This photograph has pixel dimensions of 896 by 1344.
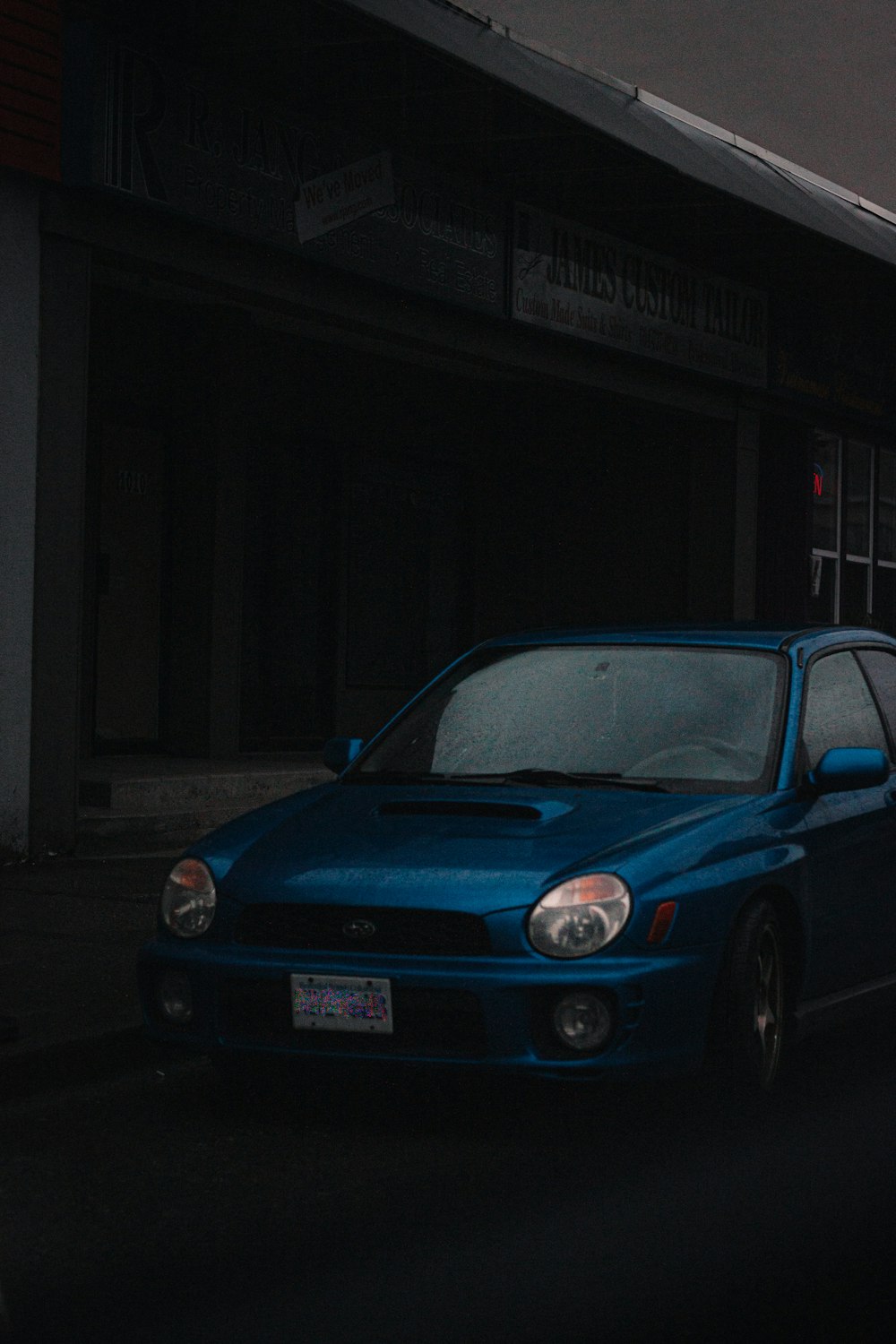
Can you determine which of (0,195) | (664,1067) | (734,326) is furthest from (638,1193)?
(734,326)

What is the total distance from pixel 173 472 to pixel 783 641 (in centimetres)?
913

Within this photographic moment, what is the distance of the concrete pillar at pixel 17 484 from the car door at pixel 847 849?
5.47 metres

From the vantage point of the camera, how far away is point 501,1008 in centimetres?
502

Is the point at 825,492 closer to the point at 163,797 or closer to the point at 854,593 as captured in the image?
the point at 854,593

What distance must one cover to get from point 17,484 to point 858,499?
12.8 metres

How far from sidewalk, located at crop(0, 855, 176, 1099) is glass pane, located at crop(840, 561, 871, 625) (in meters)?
11.8

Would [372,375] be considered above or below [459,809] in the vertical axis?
above

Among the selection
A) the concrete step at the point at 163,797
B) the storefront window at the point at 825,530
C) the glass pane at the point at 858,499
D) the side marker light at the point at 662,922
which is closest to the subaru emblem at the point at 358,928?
the side marker light at the point at 662,922

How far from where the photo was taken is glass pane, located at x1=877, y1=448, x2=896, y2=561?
21.8m

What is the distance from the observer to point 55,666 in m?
10.9

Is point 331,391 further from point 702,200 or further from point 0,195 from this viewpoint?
point 0,195

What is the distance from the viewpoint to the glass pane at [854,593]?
2092 centimetres

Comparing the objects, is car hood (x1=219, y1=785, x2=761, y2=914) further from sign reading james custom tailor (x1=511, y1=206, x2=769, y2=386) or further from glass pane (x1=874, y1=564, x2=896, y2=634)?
glass pane (x1=874, y1=564, x2=896, y2=634)

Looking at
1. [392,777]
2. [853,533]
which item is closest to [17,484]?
[392,777]
